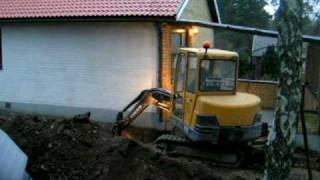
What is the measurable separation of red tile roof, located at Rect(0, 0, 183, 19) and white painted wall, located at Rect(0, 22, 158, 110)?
1.47 feet

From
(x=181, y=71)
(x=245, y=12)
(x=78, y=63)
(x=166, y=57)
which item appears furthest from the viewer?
(x=245, y=12)

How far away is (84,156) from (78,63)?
28.2 feet

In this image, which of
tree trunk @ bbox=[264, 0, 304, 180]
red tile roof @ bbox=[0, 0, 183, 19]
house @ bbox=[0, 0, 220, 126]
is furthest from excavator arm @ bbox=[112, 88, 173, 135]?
tree trunk @ bbox=[264, 0, 304, 180]

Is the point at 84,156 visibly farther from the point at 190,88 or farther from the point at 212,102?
the point at 190,88

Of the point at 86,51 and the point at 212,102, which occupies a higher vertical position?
the point at 86,51

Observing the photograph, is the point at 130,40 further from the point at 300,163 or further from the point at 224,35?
the point at 224,35

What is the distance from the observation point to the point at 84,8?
53.9 feet

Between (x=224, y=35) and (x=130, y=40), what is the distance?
26089mm

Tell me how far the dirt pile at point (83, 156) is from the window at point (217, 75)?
2644 millimetres

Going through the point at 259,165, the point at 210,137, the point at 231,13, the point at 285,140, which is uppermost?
the point at 231,13

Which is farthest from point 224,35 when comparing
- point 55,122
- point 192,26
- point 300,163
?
point 55,122

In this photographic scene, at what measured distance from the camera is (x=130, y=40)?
15.7 m

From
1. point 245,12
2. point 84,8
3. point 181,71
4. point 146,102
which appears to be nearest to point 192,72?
point 181,71

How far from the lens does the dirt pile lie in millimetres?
7860
